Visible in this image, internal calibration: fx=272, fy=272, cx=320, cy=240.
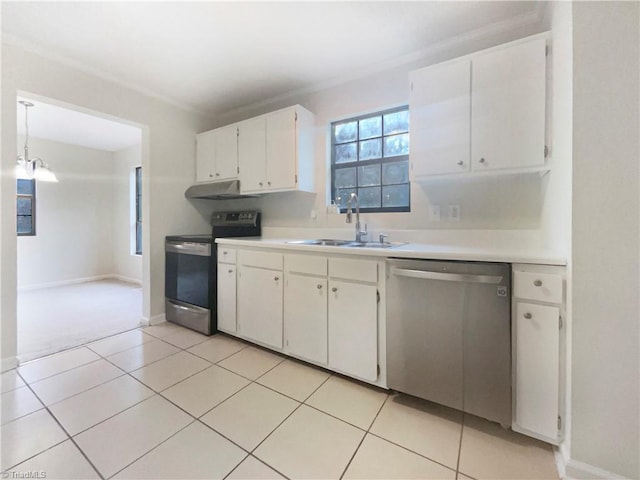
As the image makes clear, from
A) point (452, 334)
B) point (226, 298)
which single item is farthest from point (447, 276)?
point (226, 298)

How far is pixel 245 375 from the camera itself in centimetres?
196

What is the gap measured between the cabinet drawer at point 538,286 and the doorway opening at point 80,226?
3.50 m

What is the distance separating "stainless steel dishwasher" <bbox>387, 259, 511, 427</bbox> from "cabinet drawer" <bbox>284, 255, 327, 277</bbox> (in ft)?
1.60

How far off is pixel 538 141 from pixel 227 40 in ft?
7.35

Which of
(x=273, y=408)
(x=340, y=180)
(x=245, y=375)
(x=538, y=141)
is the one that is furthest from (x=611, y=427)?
(x=340, y=180)

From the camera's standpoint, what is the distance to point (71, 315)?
325 cm

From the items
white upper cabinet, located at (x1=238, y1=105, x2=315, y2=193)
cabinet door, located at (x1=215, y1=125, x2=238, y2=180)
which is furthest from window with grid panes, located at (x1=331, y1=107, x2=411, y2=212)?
cabinet door, located at (x1=215, y1=125, x2=238, y2=180)

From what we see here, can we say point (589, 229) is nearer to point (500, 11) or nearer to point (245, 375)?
point (500, 11)

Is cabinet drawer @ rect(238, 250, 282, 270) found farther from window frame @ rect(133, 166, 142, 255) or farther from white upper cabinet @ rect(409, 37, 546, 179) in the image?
window frame @ rect(133, 166, 142, 255)

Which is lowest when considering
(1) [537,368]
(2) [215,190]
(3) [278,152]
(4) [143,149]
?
(1) [537,368]

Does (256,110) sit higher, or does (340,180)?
(256,110)

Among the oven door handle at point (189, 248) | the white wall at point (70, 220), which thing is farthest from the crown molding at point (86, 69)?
the white wall at point (70, 220)

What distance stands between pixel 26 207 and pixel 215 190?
4110 millimetres

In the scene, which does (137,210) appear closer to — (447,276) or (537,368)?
(447,276)
